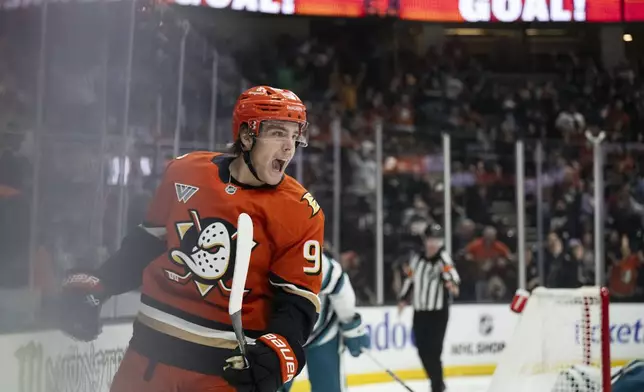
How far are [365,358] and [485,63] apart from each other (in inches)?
164

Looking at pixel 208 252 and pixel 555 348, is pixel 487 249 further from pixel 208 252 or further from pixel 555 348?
pixel 208 252

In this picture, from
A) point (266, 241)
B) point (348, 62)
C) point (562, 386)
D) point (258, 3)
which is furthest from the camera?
→ point (348, 62)

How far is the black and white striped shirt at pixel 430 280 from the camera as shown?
534cm

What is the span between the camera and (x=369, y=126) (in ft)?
23.1

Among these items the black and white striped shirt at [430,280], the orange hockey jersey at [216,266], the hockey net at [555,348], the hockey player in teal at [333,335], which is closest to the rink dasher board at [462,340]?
the black and white striped shirt at [430,280]

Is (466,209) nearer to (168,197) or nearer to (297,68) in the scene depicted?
(297,68)

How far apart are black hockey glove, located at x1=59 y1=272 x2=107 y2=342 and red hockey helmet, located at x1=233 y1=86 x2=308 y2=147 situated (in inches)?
15.6

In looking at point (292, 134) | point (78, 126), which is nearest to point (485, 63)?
point (292, 134)

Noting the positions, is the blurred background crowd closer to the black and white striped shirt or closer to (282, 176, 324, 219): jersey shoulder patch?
(282, 176, 324, 219): jersey shoulder patch

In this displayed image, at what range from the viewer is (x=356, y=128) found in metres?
6.73

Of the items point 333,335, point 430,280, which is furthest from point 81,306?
point 430,280

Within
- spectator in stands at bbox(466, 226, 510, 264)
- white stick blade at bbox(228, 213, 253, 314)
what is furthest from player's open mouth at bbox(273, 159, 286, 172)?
spectator in stands at bbox(466, 226, 510, 264)

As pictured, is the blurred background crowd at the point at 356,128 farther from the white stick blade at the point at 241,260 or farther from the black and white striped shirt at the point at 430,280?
the black and white striped shirt at the point at 430,280

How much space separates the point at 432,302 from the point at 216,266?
4.05 meters
